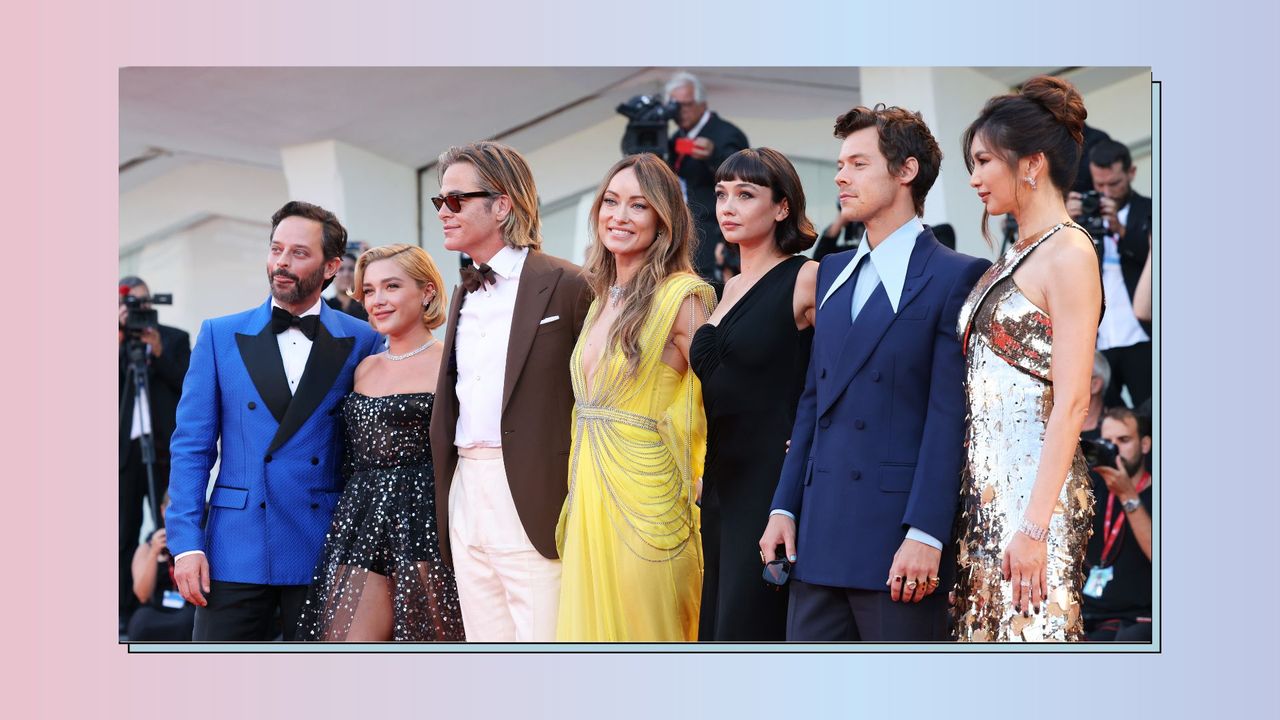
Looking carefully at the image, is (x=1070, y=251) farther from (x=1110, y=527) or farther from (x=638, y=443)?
(x=1110, y=527)

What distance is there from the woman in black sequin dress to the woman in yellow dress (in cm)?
53

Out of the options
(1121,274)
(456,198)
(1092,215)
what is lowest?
(1121,274)

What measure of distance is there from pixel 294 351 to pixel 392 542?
751 mm

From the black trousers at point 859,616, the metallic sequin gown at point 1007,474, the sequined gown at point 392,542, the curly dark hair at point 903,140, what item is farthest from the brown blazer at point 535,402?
the metallic sequin gown at point 1007,474

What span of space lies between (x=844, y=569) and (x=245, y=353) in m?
2.21

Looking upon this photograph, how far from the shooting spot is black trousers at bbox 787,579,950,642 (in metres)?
3.41

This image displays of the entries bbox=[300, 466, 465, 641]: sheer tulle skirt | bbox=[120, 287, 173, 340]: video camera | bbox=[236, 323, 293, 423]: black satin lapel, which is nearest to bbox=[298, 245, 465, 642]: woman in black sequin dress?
bbox=[300, 466, 465, 641]: sheer tulle skirt

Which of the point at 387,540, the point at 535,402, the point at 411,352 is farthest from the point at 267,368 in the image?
the point at 535,402

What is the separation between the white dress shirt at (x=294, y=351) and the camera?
4.57 metres

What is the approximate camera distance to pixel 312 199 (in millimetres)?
9039

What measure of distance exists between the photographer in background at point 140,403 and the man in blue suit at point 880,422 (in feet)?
14.7

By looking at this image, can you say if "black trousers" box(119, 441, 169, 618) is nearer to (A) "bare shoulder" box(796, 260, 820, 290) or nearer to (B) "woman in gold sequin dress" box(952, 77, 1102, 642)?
(A) "bare shoulder" box(796, 260, 820, 290)

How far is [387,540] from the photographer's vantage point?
14.4ft

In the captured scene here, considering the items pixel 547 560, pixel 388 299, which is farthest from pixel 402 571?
pixel 388 299
